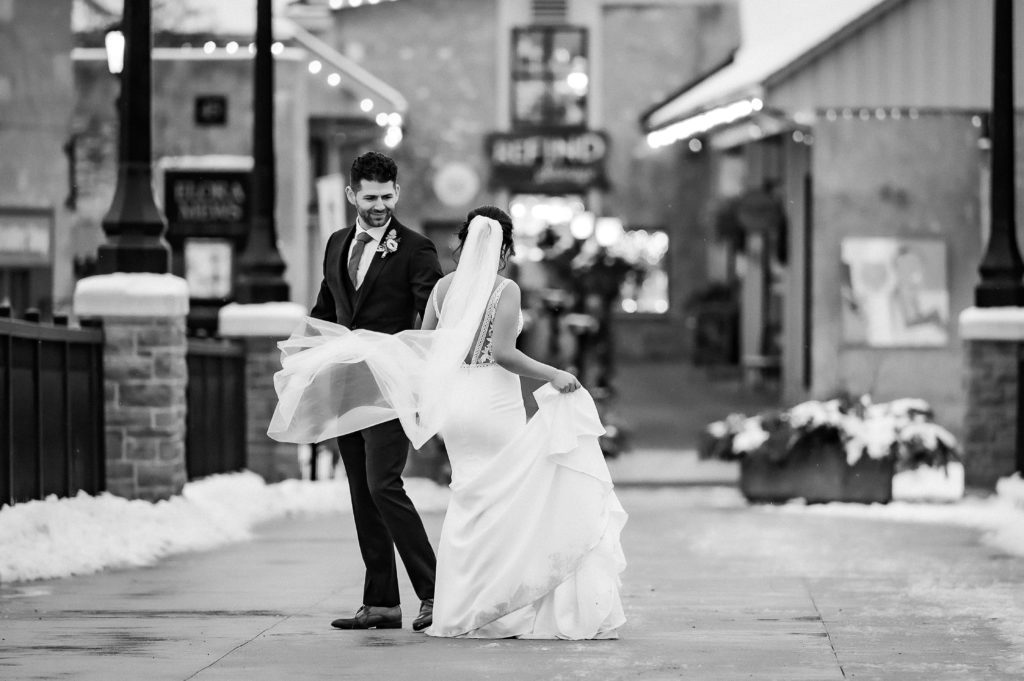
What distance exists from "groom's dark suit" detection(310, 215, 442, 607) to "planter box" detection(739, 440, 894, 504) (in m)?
8.22

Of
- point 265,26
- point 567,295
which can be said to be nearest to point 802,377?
point 567,295

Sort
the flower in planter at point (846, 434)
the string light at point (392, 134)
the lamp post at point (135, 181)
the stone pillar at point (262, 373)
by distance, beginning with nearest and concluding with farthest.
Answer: the lamp post at point (135, 181)
the flower in planter at point (846, 434)
the stone pillar at point (262, 373)
the string light at point (392, 134)

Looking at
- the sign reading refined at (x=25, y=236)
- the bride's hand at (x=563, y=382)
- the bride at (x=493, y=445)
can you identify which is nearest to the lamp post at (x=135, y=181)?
the bride at (x=493, y=445)

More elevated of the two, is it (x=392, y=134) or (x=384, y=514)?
(x=392, y=134)

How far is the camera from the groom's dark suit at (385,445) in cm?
882


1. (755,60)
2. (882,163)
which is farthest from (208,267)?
(882,163)

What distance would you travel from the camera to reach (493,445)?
8844mm

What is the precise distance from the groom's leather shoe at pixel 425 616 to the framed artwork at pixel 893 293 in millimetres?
16249

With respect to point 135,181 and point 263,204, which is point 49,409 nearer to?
point 135,181

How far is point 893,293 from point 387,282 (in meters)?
16.5

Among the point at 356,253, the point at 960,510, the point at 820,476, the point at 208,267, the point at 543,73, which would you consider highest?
the point at 543,73

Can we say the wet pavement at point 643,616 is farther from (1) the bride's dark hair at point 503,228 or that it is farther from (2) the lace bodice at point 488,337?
(1) the bride's dark hair at point 503,228

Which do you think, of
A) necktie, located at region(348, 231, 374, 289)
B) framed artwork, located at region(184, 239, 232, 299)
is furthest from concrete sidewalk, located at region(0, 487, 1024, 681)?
framed artwork, located at region(184, 239, 232, 299)

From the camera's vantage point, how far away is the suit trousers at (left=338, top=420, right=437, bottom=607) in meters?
8.79
